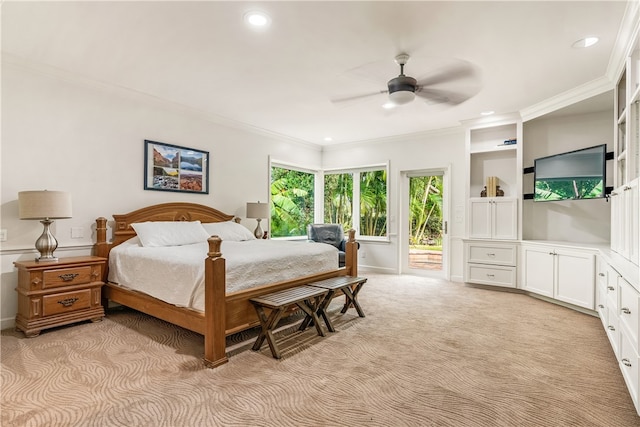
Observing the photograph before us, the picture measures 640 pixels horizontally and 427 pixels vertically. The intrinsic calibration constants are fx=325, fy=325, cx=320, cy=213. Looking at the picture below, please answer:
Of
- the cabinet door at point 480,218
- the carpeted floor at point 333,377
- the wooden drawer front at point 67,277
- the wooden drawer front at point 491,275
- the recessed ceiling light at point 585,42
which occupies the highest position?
the recessed ceiling light at point 585,42

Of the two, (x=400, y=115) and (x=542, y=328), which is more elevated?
(x=400, y=115)

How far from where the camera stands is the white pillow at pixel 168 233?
3697 millimetres

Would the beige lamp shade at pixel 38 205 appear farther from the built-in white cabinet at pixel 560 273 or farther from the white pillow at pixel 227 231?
the built-in white cabinet at pixel 560 273

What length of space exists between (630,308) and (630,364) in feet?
1.08

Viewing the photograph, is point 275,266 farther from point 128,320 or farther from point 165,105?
point 165,105

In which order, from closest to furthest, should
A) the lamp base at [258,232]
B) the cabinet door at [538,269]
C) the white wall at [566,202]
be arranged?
the cabinet door at [538,269] < the white wall at [566,202] < the lamp base at [258,232]

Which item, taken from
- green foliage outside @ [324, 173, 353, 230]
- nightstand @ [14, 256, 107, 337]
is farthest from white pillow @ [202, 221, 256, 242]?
green foliage outside @ [324, 173, 353, 230]

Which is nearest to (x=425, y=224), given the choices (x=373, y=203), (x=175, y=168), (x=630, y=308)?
(x=373, y=203)

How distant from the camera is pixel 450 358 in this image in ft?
8.39

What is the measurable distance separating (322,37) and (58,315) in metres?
3.49

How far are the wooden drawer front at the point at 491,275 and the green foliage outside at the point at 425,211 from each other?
0.89 meters

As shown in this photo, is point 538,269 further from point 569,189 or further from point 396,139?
point 396,139

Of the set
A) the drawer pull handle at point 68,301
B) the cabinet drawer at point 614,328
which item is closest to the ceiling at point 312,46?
the cabinet drawer at point 614,328

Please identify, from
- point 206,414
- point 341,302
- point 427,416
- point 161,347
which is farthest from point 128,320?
point 427,416
